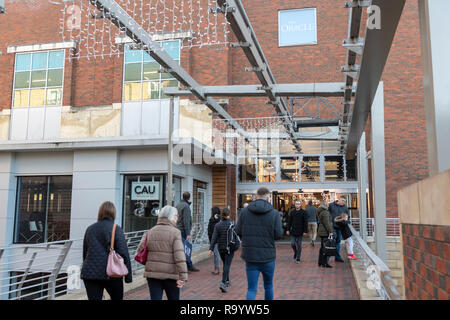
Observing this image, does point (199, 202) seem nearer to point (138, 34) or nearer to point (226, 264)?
point (226, 264)

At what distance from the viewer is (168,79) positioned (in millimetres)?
17359

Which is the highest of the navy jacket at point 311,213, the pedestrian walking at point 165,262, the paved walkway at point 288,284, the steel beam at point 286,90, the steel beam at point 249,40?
the steel beam at point 249,40

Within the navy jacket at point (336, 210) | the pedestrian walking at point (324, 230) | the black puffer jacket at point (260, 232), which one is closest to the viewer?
the black puffer jacket at point (260, 232)

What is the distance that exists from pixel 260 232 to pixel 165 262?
4.46 ft

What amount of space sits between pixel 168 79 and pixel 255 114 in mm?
4774

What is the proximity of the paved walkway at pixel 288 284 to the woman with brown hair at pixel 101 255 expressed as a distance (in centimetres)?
297

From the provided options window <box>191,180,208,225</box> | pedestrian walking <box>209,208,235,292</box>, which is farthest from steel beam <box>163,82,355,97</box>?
window <box>191,180,208,225</box>

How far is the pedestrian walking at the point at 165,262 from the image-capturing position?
15.7ft

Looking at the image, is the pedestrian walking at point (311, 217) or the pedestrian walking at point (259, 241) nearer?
the pedestrian walking at point (259, 241)

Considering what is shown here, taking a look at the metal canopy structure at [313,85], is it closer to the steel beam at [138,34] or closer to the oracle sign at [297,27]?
the steel beam at [138,34]

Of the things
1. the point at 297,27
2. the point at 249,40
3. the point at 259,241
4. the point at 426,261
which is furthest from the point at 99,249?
the point at 297,27

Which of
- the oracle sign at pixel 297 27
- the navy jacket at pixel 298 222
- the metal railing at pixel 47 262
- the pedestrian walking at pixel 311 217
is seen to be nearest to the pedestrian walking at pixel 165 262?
the metal railing at pixel 47 262

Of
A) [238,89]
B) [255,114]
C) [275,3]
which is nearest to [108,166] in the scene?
[238,89]
